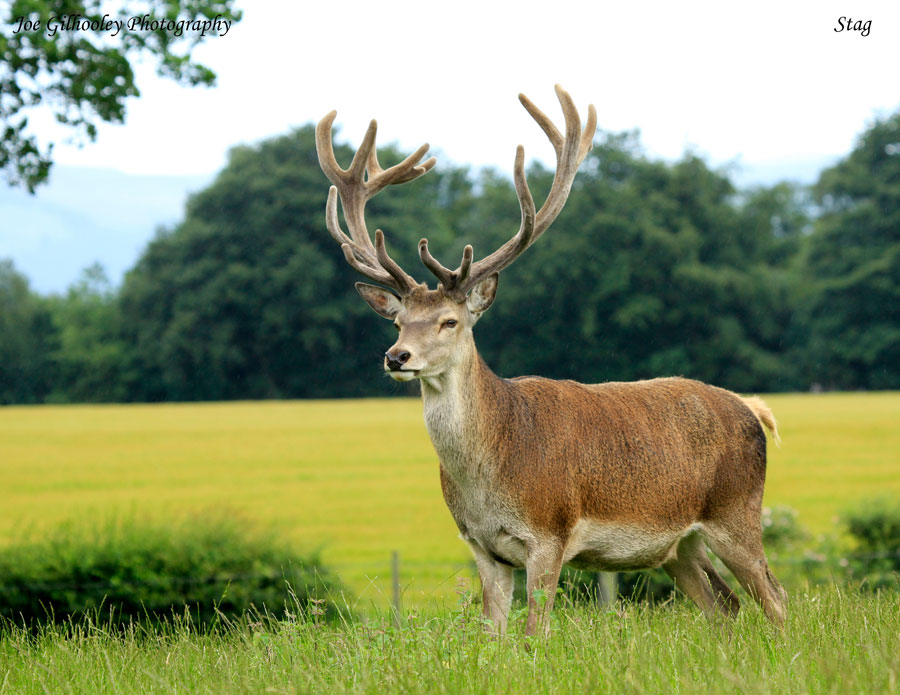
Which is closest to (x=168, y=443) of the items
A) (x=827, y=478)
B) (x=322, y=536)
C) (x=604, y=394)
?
(x=322, y=536)

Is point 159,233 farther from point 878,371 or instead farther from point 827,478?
point 827,478

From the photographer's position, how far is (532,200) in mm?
5926

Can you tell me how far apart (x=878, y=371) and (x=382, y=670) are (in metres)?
49.8

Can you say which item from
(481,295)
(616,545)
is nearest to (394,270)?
(481,295)

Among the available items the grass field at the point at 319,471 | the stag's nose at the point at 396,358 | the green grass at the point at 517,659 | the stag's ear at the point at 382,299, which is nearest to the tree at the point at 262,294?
the grass field at the point at 319,471

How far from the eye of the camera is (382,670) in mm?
4242

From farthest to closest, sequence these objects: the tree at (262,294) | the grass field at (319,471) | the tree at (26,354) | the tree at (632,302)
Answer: the tree at (26,354) → the tree at (262,294) → the tree at (632,302) → the grass field at (319,471)

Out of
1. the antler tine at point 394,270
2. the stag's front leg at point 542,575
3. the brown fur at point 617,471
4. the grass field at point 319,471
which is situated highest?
the antler tine at point 394,270

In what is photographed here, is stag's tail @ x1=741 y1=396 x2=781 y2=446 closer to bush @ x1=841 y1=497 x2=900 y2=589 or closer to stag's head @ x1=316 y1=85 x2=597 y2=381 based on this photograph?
stag's head @ x1=316 y1=85 x2=597 y2=381

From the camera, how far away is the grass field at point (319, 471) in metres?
19.1

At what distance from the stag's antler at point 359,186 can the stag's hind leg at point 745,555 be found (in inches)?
87.4

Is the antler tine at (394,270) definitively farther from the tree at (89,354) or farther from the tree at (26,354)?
the tree at (26,354)

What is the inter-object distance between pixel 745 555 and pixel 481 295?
2090 millimetres

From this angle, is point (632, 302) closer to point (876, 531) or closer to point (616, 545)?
point (876, 531)
